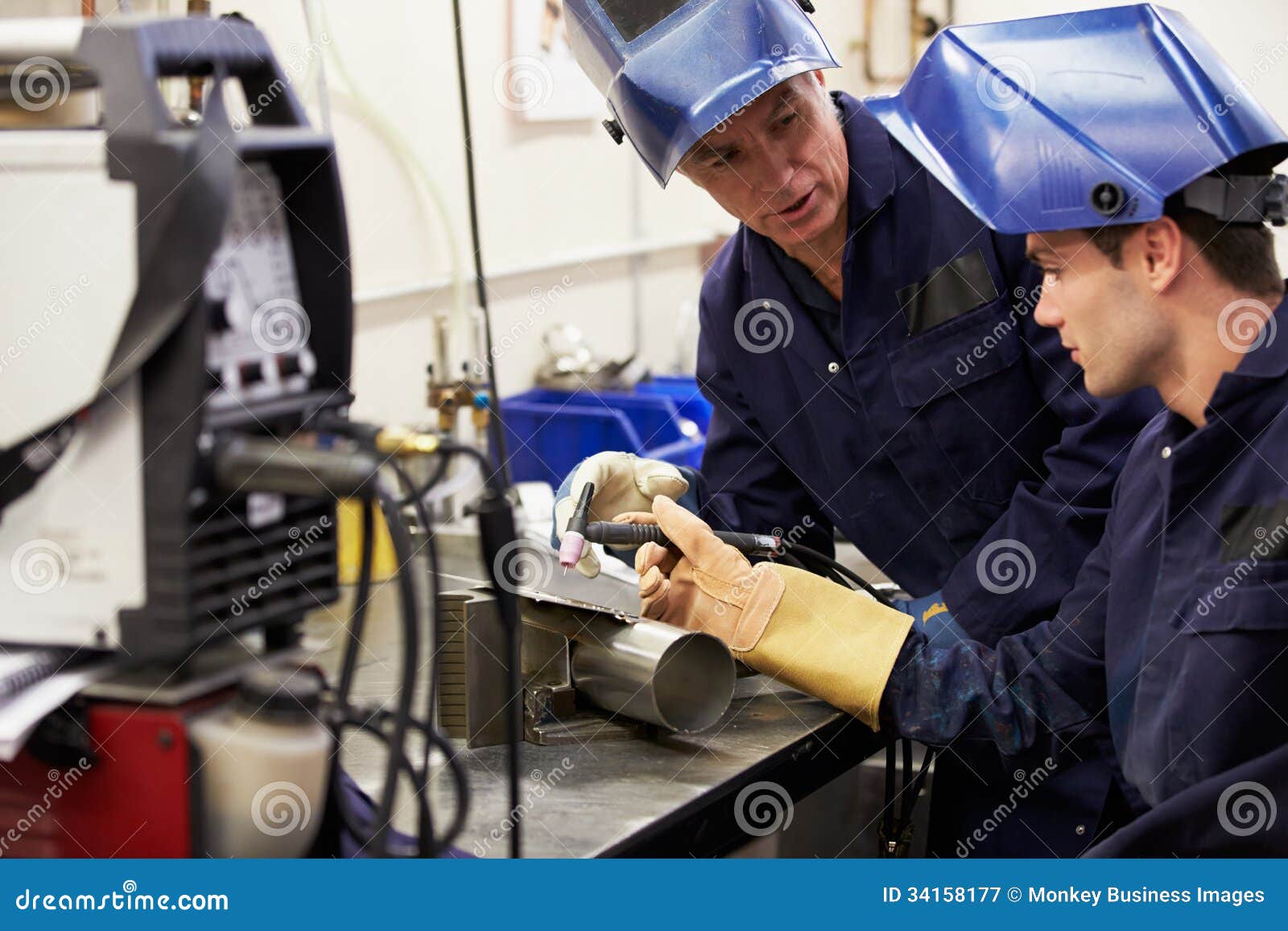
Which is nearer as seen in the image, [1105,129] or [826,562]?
[1105,129]

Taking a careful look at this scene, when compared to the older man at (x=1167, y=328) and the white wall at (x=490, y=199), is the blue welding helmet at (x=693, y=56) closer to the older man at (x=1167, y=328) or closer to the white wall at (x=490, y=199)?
the older man at (x=1167, y=328)

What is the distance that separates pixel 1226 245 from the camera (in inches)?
52.7

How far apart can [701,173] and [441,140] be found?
4.63ft

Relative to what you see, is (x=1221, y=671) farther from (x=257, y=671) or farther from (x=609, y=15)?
(x=609, y=15)

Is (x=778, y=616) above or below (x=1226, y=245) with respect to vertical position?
below

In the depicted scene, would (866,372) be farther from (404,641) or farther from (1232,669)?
(404,641)

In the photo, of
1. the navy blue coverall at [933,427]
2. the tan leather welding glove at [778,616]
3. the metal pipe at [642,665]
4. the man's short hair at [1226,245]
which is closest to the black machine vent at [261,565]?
the metal pipe at [642,665]

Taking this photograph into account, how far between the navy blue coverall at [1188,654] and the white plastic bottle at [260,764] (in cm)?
82

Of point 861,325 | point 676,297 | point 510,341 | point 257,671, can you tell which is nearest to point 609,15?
point 861,325

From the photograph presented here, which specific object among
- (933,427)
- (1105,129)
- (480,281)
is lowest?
(933,427)

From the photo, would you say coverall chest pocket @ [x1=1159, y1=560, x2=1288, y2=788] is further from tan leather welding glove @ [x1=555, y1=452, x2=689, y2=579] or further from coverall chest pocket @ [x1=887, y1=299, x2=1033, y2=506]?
tan leather welding glove @ [x1=555, y1=452, x2=689, y2=579]

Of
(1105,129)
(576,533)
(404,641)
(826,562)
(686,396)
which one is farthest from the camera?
(686,396)

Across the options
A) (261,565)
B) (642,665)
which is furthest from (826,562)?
(261,565)

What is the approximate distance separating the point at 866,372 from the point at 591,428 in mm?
1298
